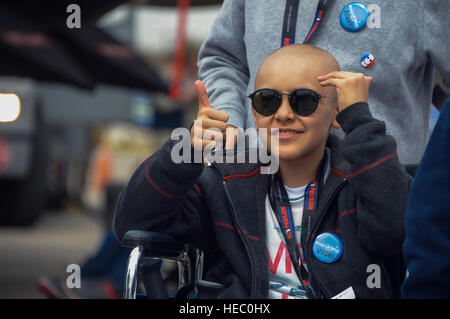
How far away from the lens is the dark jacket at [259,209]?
203 cm

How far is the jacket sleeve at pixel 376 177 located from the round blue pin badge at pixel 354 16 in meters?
0.45

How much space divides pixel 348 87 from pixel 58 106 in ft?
37.0

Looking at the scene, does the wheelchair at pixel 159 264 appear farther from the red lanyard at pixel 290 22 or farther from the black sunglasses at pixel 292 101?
the red lanyard at pixel 290 22

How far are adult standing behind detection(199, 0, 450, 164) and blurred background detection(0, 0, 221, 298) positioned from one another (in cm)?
150

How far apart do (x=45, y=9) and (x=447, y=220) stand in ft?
16.8

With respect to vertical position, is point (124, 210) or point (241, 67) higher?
point (241, 67)

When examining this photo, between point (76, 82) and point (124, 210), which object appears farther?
point (76, 82)

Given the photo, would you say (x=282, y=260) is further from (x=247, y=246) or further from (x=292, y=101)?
(x=292, y=101)

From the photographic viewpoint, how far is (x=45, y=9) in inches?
238

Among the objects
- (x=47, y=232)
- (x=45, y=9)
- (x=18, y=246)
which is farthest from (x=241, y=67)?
(x=47, y=232)

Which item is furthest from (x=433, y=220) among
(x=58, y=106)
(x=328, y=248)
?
(x=58, y=106)

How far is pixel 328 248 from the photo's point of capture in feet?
6.95
